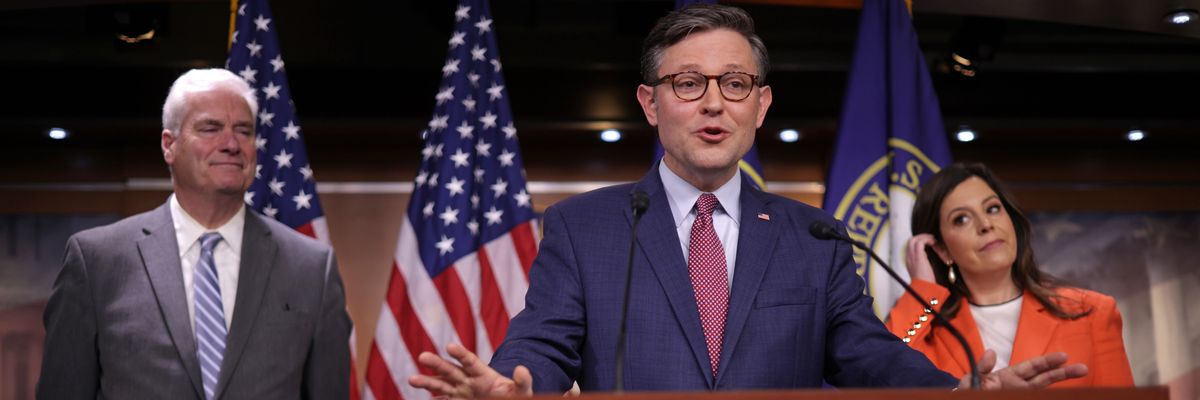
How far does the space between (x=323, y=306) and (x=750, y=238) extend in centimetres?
134

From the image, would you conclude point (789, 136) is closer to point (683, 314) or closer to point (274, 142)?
point (274, 142)

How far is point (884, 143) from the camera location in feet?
12.9

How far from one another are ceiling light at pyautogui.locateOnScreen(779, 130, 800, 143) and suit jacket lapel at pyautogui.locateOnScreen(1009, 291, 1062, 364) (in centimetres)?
218

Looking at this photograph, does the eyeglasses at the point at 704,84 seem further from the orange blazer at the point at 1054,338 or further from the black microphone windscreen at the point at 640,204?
the orange blazer at the point at 1054,338

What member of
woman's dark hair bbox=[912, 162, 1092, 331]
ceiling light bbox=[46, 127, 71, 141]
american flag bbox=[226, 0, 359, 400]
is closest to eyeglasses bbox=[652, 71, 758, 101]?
woman's dark hair bbox=[912, 162, 1092, 331]

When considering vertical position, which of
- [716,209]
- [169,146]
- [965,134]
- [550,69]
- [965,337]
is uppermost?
[550,69]

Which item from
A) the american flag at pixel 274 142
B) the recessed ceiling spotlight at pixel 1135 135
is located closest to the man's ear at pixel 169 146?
the american flag at pixel 274 142

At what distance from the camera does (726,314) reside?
7.06ft

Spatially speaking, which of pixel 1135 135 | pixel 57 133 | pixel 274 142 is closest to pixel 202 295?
pixel 274 142

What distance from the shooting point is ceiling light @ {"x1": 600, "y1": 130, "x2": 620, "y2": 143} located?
17.1ft

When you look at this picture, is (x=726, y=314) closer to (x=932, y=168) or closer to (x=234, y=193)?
(x=234, y=193)

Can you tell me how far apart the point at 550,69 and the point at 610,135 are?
40cm

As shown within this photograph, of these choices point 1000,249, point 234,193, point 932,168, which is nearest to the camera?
point 234,193

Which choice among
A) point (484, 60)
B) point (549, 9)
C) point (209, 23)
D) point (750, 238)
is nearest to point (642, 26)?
point (549, 9)
